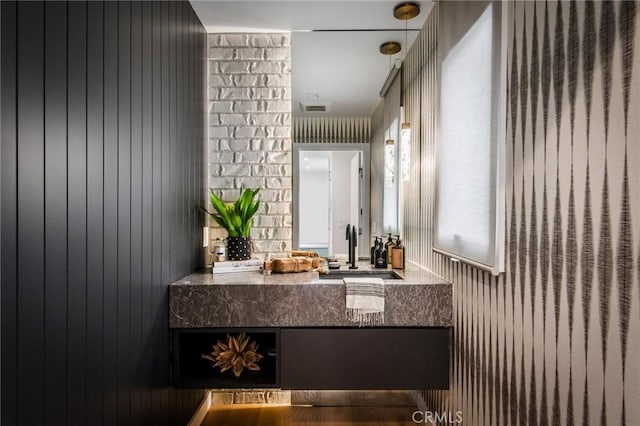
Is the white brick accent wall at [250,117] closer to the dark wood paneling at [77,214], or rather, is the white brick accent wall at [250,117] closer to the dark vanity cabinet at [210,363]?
the dark vanity cabinet at [210,363]

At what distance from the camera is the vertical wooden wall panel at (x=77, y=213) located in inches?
41.9

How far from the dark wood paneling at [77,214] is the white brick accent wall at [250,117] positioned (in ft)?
4.39

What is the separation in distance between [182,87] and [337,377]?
1729mm

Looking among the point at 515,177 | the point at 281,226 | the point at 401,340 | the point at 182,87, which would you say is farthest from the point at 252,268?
the point at 515,177

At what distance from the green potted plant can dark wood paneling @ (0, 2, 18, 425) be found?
1.44 m

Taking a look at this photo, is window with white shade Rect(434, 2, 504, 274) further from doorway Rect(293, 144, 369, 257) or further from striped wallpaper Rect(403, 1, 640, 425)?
doorway Rect(293, 144, 369, 257)

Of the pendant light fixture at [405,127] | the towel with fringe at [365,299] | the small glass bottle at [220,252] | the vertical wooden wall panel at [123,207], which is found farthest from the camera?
the small glass bottle at [220,252]

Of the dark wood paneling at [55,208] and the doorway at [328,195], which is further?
the doorway at [328,195]

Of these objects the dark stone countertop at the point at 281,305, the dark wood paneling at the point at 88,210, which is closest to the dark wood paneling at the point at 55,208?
the dark wood paneling at the point at 88,210

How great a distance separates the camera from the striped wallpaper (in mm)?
832

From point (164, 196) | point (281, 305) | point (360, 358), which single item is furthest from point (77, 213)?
point (360, 358)

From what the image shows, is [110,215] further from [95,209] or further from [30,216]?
[30,216]

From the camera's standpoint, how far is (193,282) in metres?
1.91

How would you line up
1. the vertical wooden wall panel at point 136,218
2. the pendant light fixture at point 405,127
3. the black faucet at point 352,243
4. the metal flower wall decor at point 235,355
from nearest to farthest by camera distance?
the vertical wooden wall panel at point 136,218
the metal flower wall decor at point 235,355
the pendant light fixture at point 405,127
the black faucet at point 352,243
